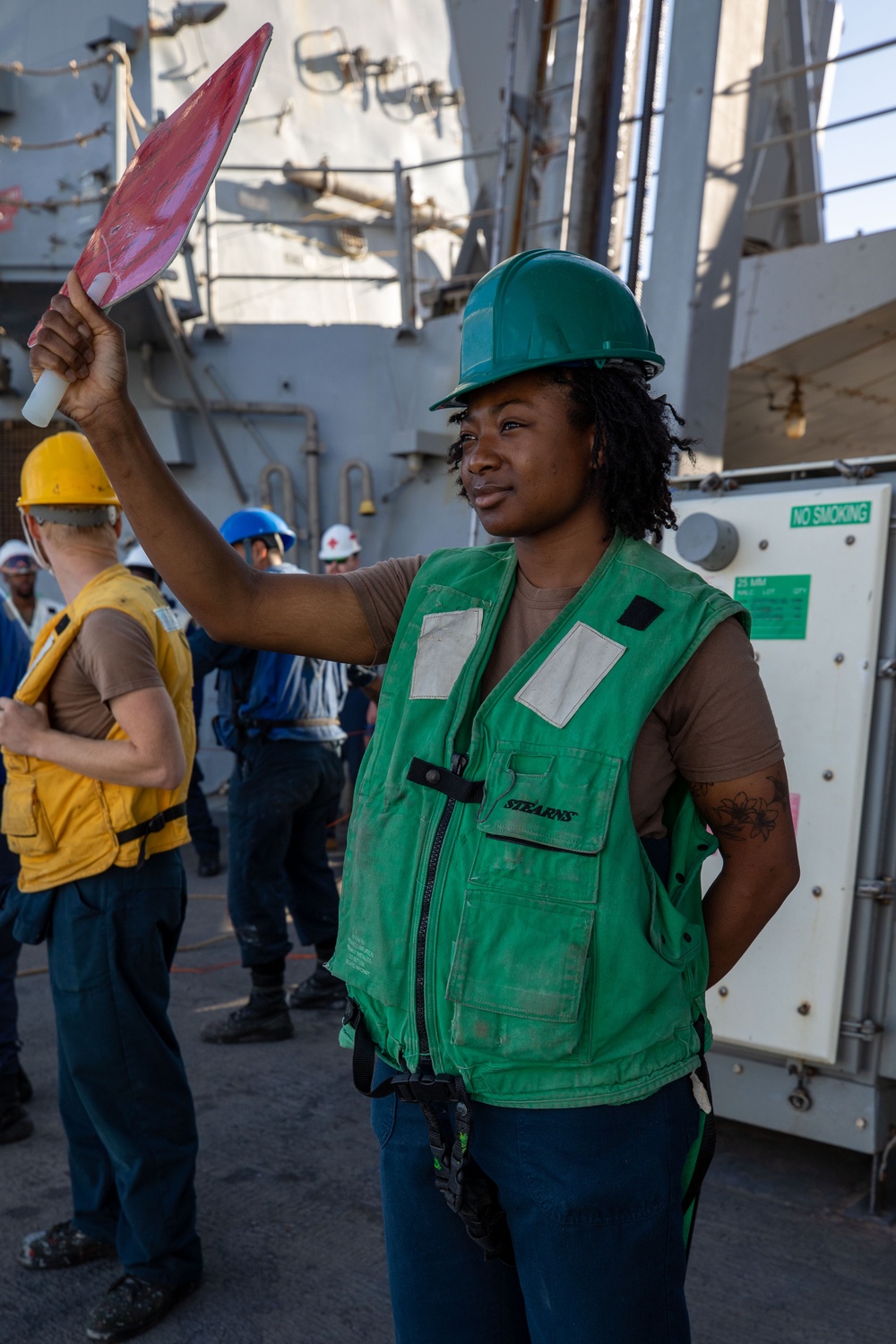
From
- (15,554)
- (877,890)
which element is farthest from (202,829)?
(877,890)

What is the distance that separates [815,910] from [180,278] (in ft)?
26.5

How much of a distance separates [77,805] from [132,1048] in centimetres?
59

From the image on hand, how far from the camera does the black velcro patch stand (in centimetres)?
145

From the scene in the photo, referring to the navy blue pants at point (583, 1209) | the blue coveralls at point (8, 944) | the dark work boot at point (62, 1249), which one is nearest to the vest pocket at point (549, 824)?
the navy blue pants at point (583, 1209)

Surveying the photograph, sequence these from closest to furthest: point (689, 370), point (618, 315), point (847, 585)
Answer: point (618, 315), point (847, 585), point (689, 370)

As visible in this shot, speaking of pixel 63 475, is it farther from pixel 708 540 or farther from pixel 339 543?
pixel 339 543

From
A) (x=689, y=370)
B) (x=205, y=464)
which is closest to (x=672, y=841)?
(x=689, y=370)

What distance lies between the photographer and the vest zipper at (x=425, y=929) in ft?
4.70

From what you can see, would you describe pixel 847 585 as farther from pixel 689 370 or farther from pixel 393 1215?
pixel 393 1215

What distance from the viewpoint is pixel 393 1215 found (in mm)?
1558

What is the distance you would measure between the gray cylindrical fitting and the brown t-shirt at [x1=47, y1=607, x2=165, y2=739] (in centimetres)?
166

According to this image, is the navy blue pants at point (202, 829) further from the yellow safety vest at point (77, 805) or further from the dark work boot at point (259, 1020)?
the yellow safety vest at point (77, 805)

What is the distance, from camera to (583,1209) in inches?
54.2

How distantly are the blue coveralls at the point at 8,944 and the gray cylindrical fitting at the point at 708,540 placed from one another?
2.39 meters
